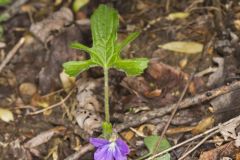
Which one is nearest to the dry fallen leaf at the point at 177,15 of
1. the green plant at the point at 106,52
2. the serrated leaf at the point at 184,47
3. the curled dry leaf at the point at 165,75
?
the serrated leaf at the point at 184,47

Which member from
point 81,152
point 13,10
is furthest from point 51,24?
point 81,152

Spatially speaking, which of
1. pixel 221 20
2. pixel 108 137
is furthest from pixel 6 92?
pixel 221 20

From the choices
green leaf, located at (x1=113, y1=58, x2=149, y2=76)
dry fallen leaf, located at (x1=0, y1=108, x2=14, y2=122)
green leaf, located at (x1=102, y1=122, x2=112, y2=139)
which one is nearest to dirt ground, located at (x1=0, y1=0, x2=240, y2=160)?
dry fallen leaf, located at (x1=0, y1=108, x2=14, y2=122)

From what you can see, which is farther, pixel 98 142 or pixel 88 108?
pixel 88 108

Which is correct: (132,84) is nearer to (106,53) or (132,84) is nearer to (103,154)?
(106,53)

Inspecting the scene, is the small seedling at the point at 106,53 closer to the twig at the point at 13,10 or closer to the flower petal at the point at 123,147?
the flower petal at the point at 123,147

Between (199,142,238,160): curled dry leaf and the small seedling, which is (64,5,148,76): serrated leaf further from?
(199,142,238,160): curled dry leaf
